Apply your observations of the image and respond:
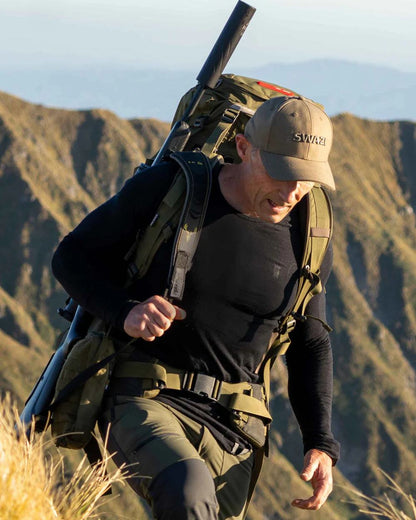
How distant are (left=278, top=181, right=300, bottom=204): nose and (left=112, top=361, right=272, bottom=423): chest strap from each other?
1.01m

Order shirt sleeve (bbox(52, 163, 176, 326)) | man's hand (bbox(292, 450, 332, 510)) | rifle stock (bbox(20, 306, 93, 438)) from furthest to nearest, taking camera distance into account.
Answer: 1. rifle stock (bbox(20, 306, 93, 438))
2. man's hand (bbox(292, 450, 332, 510))
3. shirt sleeve (bbox(52, 163, 176, 326))

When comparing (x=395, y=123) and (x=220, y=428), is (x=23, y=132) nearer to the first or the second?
(x=395, y=123)

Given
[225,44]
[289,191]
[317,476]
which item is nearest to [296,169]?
[289,191]

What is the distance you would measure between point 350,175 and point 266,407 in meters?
176

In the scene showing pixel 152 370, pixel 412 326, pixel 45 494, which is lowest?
pixel 412 326

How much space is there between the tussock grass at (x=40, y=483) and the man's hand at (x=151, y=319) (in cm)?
62

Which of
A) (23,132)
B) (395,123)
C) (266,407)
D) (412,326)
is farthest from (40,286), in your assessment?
(266,407)

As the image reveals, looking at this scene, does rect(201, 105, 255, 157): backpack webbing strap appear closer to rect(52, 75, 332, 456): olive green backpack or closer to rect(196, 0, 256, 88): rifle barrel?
rect(52, 75, 332, 456): olive green backpack

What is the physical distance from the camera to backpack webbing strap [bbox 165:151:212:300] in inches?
189

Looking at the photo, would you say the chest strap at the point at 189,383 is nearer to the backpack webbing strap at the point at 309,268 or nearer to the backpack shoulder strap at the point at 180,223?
the backpack webbing strap at the point at 309,268

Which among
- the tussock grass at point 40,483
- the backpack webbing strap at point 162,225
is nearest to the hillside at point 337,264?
the backpack webbing strap at point 162,225

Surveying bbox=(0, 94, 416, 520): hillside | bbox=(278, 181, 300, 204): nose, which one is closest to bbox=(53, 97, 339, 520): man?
bbox=(278, 181, 300, 204): nose

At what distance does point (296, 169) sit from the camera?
185 inches

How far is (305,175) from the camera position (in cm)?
468
